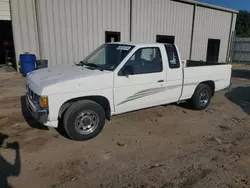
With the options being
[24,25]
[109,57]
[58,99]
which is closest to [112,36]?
[24,25]

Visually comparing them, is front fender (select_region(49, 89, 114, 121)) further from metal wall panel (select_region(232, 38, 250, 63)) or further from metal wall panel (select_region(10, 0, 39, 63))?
metal wall panel (select_region(232, 38, 250, 63))

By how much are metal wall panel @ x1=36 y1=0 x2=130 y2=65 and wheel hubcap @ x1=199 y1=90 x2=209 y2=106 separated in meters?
7.69

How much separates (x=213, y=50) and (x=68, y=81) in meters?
19.2

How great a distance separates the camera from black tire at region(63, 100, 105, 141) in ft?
12.7

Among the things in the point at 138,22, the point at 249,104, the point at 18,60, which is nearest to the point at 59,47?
the point at 18,60

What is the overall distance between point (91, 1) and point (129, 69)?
877 cm

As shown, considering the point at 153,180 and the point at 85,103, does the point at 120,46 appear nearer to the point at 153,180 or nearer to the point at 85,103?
the point at 85,103

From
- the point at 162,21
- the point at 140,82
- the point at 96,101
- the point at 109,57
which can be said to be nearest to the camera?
the point at 96,101

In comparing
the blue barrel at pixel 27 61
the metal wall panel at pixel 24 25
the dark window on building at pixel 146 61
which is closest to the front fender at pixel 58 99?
the dark window on building at pixel 146 61

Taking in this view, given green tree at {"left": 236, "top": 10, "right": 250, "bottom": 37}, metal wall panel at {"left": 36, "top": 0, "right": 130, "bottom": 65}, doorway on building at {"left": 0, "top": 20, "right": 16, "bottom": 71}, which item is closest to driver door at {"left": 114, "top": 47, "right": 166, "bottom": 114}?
metal wall panel at {"left": 36, "top": 0, "right": 130, "bottom": 65}

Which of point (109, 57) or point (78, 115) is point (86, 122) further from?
point (109, 57)

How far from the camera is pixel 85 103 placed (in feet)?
13.0

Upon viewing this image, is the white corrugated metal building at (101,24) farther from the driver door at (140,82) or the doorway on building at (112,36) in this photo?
the driver door at (140,82)

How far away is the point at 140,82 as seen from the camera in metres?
4.54
